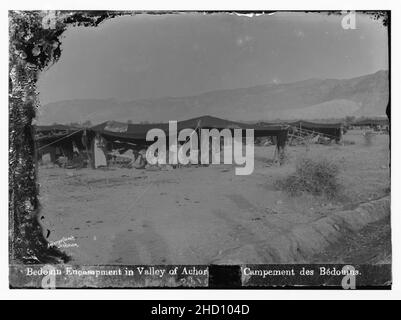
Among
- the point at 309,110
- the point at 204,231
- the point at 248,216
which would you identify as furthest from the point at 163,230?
the point at 309,110

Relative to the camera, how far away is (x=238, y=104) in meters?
3.00

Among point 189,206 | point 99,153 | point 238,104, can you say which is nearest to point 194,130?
point 238,104

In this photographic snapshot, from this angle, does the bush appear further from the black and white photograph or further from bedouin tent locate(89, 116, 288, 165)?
bedouin tent locate(89, 116, 288, 165)

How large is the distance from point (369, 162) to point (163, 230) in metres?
1.44

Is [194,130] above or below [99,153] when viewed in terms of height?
above

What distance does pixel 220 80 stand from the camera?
301cm

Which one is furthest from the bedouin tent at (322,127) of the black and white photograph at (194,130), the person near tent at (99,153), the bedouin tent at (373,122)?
the person near tent at (99,153)

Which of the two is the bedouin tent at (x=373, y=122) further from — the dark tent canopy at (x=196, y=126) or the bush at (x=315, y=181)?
the dark tent canopy at (x=196, y=126)

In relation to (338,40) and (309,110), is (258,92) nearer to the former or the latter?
(309,110)

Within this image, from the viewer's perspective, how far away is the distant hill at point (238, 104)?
2.99 meters

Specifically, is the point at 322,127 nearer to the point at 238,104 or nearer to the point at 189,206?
the point at 238,104

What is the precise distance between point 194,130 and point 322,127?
86 centimetres

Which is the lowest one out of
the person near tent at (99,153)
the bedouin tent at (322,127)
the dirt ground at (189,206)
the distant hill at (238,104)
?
the dirt ground at (189,206)

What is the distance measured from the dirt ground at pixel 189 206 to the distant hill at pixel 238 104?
217 mm
